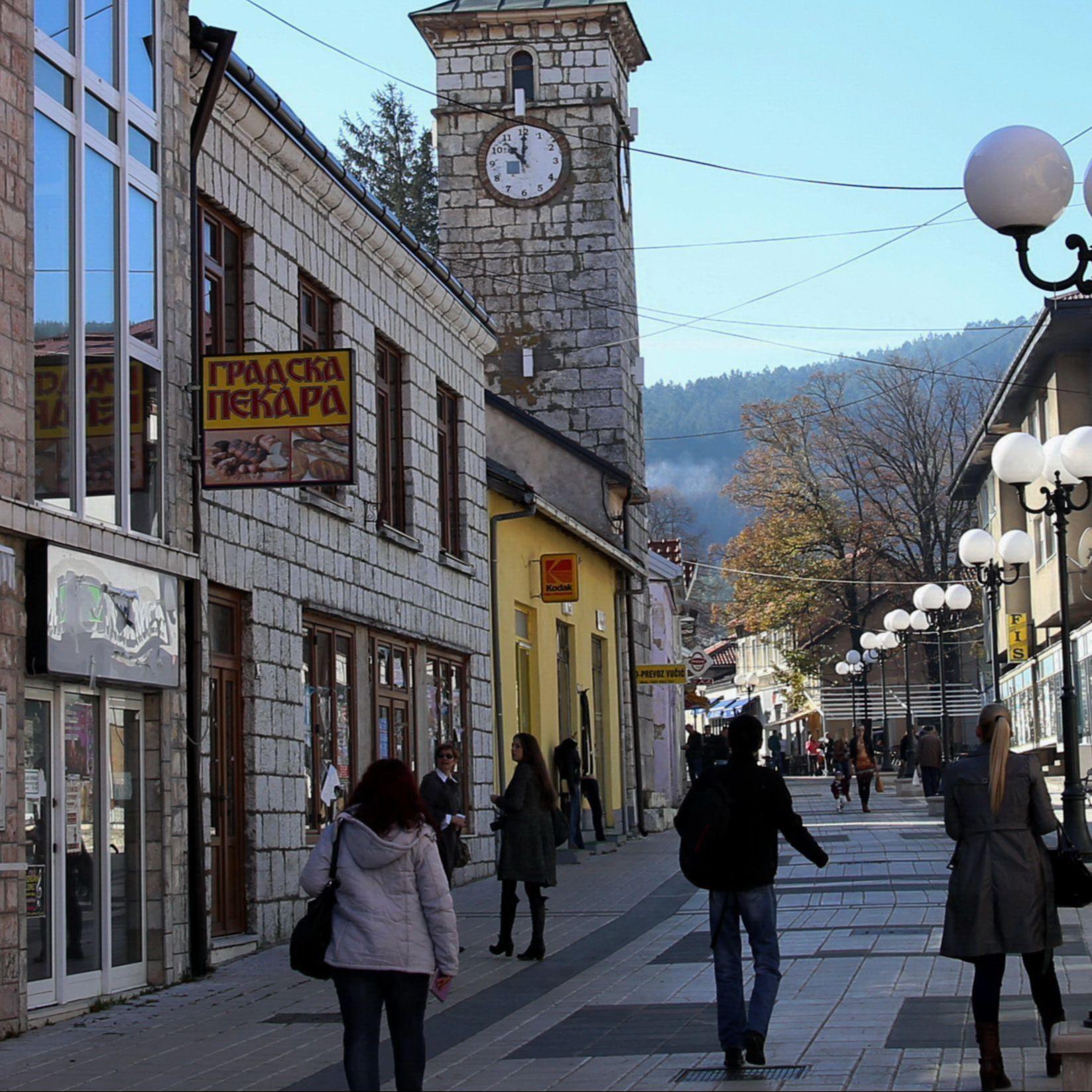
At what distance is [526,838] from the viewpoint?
14.1m

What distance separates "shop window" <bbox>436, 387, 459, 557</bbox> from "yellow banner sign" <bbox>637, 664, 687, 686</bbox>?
10.3m

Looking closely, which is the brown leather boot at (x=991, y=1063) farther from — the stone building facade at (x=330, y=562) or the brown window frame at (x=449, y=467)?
the brown window frame at (x=449, y=467)

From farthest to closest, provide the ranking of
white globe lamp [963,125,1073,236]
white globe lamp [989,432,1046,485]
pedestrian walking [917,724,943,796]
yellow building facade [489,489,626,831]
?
pedestrian walking [917,724,943,796] < yellow building facade [489,489,626,831] < white globe lamp [989,432,1046,485] < white globe lamp [963,125,1073,236]

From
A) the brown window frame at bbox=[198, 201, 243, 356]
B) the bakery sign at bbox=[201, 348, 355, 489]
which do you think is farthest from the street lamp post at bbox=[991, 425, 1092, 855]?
the brown window frame at bbox=[198, 201, 243, 356]

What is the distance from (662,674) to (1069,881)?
24982 mm

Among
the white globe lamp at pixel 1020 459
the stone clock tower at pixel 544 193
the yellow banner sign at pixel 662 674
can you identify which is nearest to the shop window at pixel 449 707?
the white globe lamp at pixel 1020 459

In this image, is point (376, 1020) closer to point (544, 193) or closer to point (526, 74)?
point (544, 193)

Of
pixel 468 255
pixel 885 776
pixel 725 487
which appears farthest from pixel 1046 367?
pixel 725 487

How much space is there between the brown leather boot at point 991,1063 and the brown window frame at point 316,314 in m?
10.8

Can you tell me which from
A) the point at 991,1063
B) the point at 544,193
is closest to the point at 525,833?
the point at 991,1063

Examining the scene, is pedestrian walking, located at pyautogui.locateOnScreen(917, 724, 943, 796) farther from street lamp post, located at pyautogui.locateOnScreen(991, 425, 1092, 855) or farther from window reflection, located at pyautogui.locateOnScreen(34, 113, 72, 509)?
window reflection, located at pyautogui.locateOnScreen(34, 113, 72, 509)

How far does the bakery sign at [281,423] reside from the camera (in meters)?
14.0

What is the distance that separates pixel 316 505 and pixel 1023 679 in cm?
3881

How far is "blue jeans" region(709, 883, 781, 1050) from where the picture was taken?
891 cm
